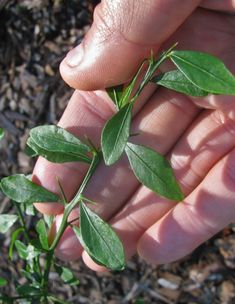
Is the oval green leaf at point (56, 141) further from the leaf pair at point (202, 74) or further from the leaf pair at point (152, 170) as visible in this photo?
the leaf pair at point (202, 74)

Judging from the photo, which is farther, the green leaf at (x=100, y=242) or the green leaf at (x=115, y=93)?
the green leaf at (x=115, y=93)

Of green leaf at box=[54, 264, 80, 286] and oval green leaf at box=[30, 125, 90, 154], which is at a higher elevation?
oval green leaf at box=[30, 125, 90, 154]

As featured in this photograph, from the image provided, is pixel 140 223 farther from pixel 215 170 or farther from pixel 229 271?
pixel 229 271

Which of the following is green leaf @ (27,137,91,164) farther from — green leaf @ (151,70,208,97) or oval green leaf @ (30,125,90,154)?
green leaf @ (151,70,208,97)

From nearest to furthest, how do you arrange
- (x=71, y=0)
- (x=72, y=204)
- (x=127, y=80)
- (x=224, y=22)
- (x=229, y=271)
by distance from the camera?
(x=72, y=204)
(x=127, y=80)
(x=224, y=22)
(x=229, y=271)
(x=71, y=0)

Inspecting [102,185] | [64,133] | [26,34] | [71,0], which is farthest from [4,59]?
[64,133]

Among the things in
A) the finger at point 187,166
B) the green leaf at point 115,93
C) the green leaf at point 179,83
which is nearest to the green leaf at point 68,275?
the finger at point 187,166

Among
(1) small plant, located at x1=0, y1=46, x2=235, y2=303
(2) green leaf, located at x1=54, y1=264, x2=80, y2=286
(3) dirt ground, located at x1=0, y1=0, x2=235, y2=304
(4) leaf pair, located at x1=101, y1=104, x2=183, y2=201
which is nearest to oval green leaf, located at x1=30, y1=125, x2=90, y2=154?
(1) small plant, located at x1=0, y1=46, x2=235, y2=303
